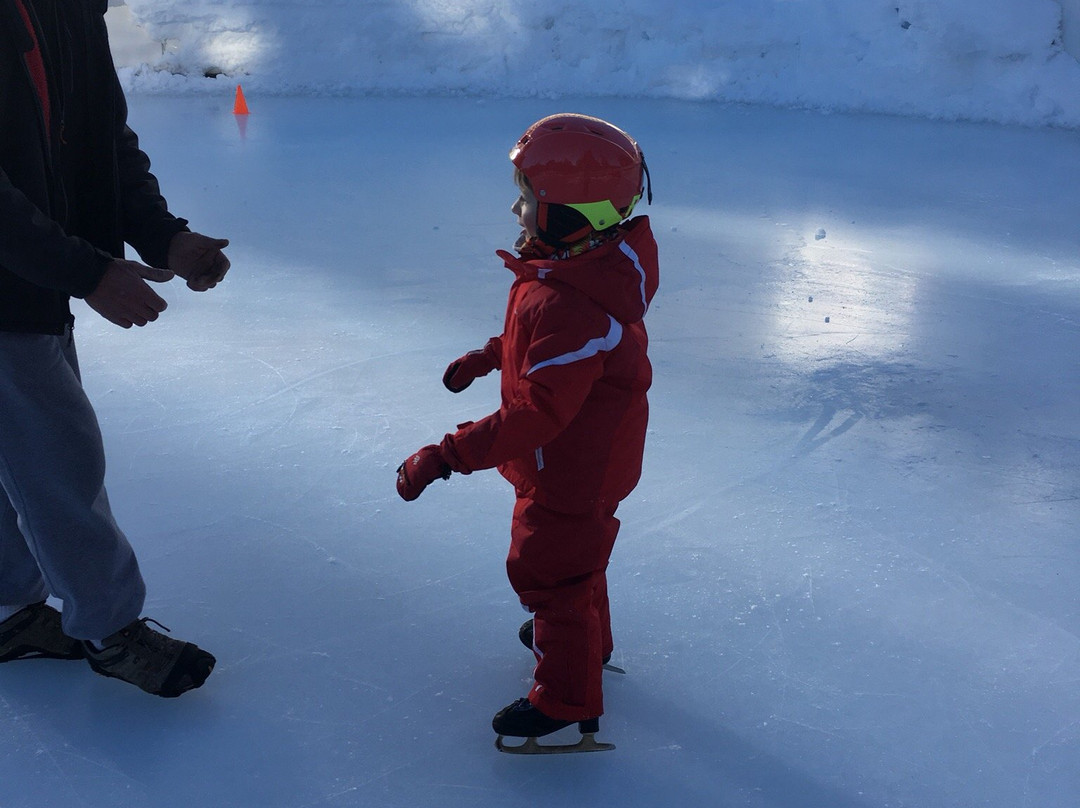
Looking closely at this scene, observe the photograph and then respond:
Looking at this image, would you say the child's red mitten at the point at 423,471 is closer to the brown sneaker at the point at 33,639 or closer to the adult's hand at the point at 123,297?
the adult's hand at the point at 123,297

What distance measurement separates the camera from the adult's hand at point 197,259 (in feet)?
5.82

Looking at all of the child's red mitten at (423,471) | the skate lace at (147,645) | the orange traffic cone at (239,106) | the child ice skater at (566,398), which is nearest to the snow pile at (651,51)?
the orange traffic cone at (239,106)

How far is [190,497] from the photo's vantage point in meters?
2.41

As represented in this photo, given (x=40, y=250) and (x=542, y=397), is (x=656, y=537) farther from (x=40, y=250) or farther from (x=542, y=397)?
(x=40, y=250)

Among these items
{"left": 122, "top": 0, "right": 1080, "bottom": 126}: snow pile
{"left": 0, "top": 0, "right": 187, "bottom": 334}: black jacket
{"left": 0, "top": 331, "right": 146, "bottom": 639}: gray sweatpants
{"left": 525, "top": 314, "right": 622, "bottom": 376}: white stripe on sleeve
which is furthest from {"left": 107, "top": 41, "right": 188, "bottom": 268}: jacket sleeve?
{"left": 122, "top": 0, "right": 1080, "bottom": 126}: snow pile

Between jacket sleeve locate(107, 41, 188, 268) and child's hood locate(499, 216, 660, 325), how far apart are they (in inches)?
24.6

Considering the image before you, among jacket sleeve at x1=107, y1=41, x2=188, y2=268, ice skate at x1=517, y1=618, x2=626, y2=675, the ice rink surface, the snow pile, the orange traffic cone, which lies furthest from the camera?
the snow pile

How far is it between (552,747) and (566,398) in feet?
1.97

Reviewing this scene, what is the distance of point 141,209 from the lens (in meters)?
1.83

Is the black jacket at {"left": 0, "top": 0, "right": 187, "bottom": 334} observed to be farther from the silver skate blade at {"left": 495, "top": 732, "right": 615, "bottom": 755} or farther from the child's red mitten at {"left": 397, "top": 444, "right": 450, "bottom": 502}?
the silver skate blade at {"left": 495, "top": 732, "right": 615, "bottom": 755}

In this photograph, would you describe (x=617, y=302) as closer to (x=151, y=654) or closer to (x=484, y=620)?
(x=484, y=620)

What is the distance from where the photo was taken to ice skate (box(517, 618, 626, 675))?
1.90 m

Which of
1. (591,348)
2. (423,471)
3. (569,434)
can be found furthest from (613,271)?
(423,471)

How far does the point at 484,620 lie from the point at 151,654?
60 centimetres
